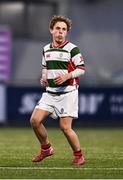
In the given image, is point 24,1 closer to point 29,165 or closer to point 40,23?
point 40,23

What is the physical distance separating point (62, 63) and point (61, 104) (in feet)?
1.86

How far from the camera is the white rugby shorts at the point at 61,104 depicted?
13.0m

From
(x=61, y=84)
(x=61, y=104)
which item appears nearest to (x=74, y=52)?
(x=61, y=84)

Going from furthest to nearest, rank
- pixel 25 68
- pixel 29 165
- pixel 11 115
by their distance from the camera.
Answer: pixel 25 68
pixel 11 115
pixel 29 165

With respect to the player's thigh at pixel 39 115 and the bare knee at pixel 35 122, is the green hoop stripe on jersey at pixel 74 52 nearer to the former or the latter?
the player's thigh at pixel 39 115

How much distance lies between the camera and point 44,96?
13.1 metres

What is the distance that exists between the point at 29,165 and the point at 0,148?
3.79 metres

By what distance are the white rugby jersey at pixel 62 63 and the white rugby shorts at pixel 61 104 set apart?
0.28 feet

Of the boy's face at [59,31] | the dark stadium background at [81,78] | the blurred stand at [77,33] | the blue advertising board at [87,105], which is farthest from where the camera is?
the blurred stand at [77,33]

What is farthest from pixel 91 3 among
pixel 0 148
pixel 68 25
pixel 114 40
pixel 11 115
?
pixel 68 25

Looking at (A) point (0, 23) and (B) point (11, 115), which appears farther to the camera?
(A) point (0, 23)

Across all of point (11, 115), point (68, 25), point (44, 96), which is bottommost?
point (11, 115)

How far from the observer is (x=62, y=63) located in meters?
12.9

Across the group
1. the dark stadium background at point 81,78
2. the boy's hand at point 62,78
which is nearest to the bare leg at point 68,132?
the boy's hand at point 62,78
